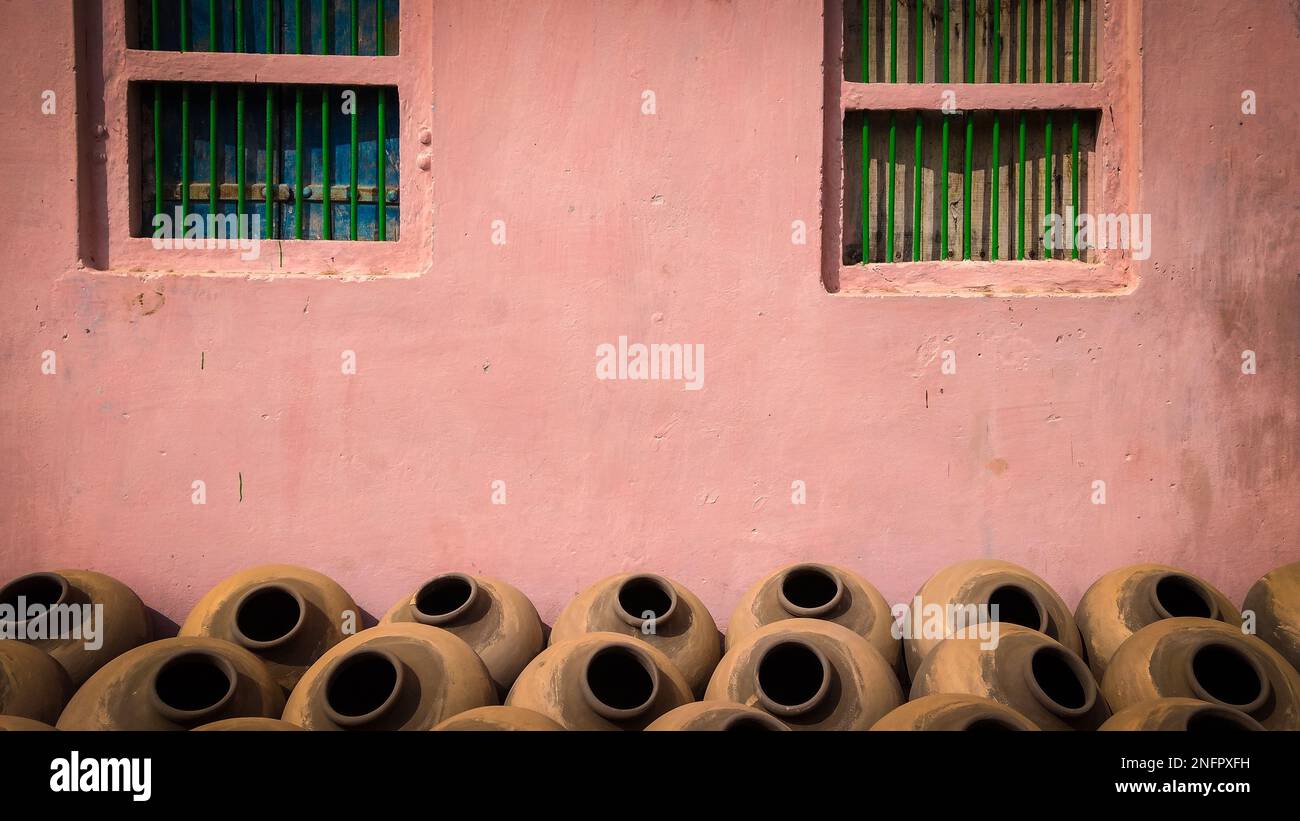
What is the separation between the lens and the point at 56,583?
12.6 ft

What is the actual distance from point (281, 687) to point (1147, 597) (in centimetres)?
366

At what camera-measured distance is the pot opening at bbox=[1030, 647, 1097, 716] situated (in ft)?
10.00

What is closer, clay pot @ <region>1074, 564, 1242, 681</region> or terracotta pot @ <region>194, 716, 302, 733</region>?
terracotta pot @ <region>194, 716, 302, 733</region>

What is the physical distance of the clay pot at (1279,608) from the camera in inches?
146

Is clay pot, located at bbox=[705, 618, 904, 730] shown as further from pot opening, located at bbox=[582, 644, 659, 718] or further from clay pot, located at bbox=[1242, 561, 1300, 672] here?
clay pot, located at bbox=[1242, 561, 1300, 672]

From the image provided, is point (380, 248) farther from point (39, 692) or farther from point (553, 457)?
point (39, 692)

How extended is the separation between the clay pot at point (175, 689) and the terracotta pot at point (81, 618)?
0.67m

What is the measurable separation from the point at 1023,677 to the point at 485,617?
2.12 meters

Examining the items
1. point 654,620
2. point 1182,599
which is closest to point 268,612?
point 654,620

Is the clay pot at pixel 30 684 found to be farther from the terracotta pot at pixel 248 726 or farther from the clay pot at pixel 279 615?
the terracotta pot at pixel 248 726

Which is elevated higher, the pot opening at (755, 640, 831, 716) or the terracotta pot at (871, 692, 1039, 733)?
the terracotta pot at (871, 692, 1039, 733)

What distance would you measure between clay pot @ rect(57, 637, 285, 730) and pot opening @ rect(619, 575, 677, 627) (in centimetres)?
141

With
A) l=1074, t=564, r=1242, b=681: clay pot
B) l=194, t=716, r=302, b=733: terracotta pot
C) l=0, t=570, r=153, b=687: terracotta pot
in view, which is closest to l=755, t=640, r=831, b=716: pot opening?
l=1074, t=564, r=1242, b=681: clay pot

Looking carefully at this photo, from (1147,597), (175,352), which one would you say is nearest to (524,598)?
(175,352)
